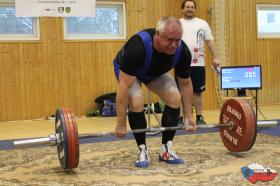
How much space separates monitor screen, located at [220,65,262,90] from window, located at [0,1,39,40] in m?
2.87

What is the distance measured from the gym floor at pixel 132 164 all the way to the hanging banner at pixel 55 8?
250 cm

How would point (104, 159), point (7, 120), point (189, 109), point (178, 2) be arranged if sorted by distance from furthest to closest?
point (178, 2) → point (7, 120) → point (104, 159) → point (189, 109)

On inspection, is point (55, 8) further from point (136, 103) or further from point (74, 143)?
point (74, 143)

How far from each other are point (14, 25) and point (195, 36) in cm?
318

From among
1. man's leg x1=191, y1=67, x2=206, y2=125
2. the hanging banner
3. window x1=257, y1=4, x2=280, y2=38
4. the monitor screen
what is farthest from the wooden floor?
window x1=257, y1=4, x2=280, y2=38

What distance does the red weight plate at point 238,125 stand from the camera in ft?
8.93

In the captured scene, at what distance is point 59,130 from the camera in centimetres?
252

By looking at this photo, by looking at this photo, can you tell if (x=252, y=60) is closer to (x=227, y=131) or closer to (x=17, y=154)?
(x=227, y=131)

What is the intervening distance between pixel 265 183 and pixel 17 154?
1.93 m

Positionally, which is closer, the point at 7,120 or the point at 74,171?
the point at 74,171

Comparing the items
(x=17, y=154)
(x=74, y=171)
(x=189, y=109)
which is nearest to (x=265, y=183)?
(x=189, y=109)

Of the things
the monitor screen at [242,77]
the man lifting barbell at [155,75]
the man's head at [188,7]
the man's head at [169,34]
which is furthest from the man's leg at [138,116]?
the monitor screen at [242,77]

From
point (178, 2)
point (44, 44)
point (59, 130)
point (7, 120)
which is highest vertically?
point (178, 2)

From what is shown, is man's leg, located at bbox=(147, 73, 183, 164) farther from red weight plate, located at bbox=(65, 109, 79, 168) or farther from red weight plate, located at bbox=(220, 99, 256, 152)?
red weight plate, located at bbox=(65, 109, 79, 168)
